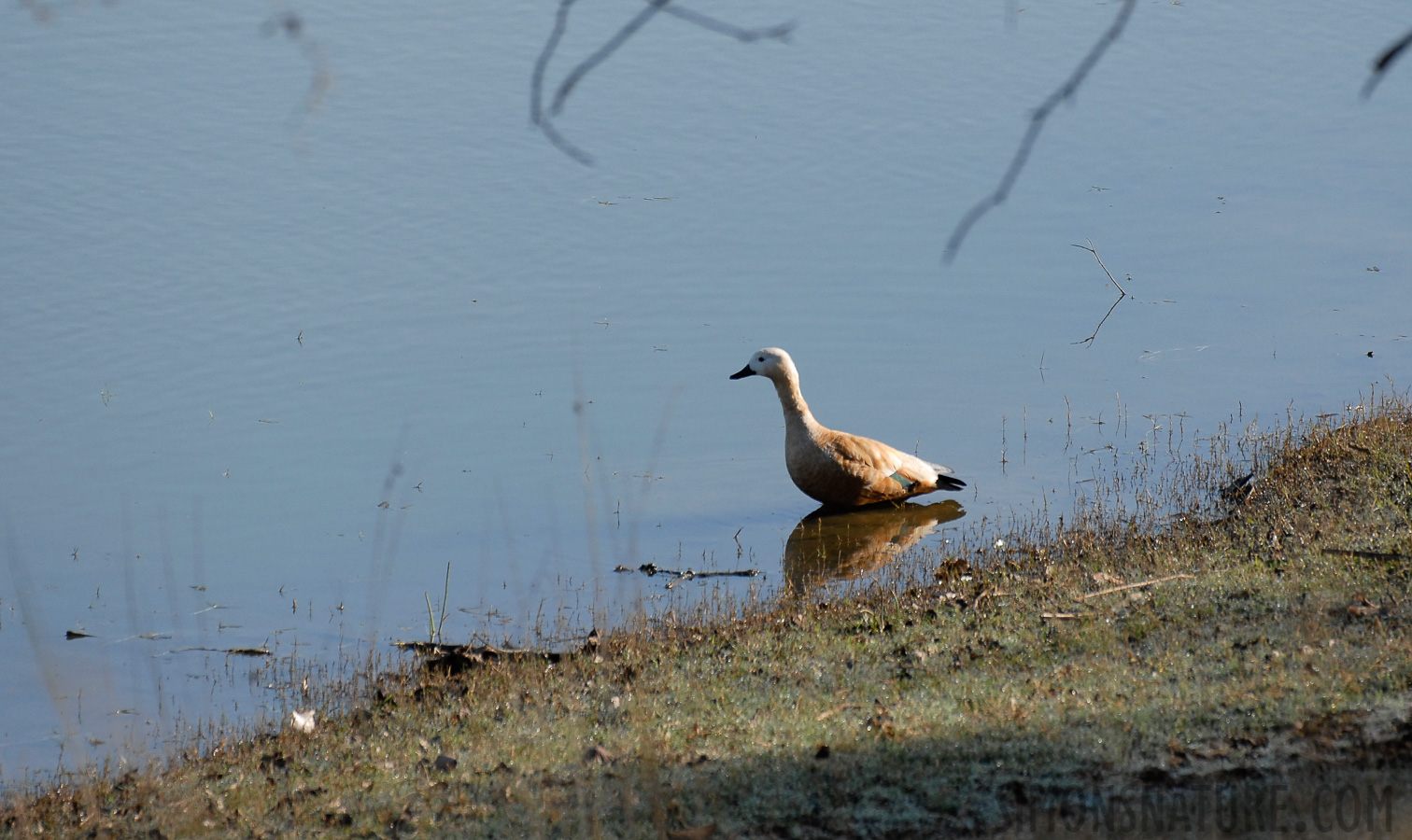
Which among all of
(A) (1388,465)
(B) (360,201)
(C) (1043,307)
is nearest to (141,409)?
(B) (360,201)

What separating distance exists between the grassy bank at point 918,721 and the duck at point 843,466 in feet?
8.18

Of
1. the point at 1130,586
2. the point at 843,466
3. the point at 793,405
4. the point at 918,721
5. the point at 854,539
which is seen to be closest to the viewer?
the point at 918,721

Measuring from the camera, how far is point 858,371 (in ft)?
48.0

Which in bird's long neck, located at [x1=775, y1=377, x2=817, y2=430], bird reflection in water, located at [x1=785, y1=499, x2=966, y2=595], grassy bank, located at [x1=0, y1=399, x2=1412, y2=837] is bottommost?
bird reflection in water, located at [x1=785, y1=499, x2=966, y2=595]

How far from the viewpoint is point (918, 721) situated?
631 centimetres

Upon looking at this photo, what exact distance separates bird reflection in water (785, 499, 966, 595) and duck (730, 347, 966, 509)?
134 mm

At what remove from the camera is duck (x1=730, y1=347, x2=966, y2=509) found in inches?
465

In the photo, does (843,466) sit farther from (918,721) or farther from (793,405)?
(918,721)

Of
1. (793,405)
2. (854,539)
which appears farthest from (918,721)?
(793,405)

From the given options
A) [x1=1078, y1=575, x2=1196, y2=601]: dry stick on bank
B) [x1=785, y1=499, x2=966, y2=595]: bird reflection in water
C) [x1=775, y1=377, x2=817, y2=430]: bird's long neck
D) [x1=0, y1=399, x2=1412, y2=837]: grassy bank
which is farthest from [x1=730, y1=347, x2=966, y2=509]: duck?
[x1=1078, y1=575, x2=1196, y2=601]: dry stick on bank

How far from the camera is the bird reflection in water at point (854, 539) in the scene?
1061 centimetres

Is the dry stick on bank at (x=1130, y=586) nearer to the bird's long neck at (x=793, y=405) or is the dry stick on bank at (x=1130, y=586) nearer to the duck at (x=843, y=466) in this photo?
the duck at (x=843, y=466)

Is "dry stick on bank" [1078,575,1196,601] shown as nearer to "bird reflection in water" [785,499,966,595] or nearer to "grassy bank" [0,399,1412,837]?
"grassy bank" [0,399,1412,837]

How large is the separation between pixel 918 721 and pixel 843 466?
556 cm
